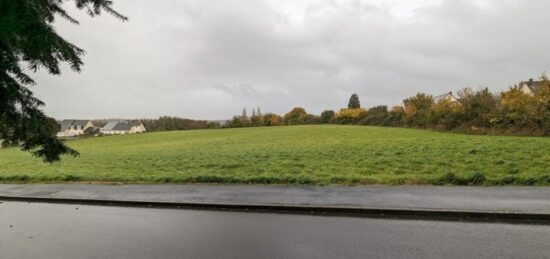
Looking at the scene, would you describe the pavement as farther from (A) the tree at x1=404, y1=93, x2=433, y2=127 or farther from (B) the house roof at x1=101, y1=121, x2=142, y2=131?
(B) the house roof at x1=101, y1=121, x2=142, y2=131

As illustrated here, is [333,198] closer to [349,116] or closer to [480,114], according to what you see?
[480,114]

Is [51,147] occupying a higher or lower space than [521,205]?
higher

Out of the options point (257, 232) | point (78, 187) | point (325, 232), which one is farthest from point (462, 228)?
point (78, 187)

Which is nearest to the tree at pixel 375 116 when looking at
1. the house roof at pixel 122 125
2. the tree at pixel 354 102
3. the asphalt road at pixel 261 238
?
the tree at pixel 354 102

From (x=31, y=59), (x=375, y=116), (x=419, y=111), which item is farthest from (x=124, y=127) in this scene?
(x=31, y=59)

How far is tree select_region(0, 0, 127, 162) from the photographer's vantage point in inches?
103

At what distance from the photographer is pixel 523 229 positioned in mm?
5383

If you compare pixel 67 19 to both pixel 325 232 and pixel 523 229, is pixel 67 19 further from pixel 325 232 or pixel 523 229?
pixel 523 229

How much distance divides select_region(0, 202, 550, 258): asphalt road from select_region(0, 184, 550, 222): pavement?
41 cm

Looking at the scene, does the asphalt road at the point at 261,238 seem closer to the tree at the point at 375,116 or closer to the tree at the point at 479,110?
the tree at the point at 479,110

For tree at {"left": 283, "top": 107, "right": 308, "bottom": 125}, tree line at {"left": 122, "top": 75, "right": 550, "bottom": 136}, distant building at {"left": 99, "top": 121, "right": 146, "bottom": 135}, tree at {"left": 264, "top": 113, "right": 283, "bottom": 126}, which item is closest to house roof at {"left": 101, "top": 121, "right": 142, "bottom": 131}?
distant building at {"left": 99, "top": 121, "right": 146, "bottom": 135}

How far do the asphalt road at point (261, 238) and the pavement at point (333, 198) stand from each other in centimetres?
41

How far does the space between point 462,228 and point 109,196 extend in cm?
807

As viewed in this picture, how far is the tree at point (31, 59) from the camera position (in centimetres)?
261
